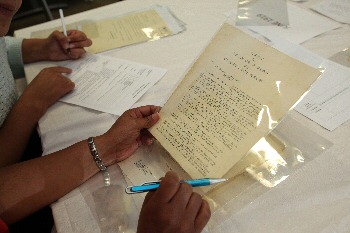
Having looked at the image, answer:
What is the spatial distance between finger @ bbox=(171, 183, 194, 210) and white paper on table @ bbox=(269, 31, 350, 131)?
0.31m

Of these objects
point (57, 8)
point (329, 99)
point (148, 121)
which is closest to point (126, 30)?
point (148, 121)

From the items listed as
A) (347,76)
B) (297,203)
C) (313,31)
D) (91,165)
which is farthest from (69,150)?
(313,31)

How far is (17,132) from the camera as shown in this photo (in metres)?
0.76

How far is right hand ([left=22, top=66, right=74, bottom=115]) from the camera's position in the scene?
79cm

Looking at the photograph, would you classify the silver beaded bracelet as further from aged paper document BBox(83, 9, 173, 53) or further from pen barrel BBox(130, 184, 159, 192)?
aged paper document BBox(83, 9, 173, 53)

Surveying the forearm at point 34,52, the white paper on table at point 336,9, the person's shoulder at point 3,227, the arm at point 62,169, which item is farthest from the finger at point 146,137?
the white paper on table at point 336,9

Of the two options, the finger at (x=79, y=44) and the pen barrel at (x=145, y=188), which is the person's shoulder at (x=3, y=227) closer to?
the pen barrel at (x=145, y=188)

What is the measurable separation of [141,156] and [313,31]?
63 cm

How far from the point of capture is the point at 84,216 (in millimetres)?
526

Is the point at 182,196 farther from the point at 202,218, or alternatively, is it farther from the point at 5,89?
the point at 5,89

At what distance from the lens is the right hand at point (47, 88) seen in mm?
787

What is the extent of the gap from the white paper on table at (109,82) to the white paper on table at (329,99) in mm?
364

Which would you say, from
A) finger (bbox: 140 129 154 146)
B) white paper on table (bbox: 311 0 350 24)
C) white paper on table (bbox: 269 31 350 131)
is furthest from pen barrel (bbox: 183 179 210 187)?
white paper on table (bbox: 311 0 350 24)

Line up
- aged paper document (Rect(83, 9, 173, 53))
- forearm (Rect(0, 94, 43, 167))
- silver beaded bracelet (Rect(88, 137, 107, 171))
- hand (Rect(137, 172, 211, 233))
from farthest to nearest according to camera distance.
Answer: aged paper document (Rect(83, 9, 173, 53)), forearm (Rect(0, 94, 43, 167)), silver beaded bracelet (Rect(88, 137, 107, 171)), hand (Rect(137, 172, 211, 233))
